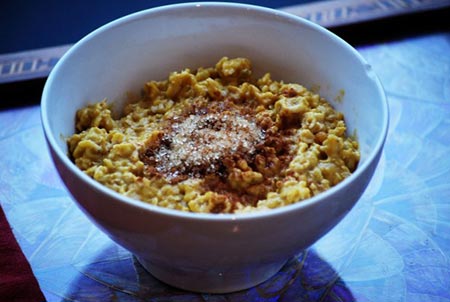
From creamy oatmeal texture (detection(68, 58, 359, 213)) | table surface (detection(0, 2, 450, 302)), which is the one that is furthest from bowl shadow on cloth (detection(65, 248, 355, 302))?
creamy oatmeal texture (detection(68, 58, 359, 213))

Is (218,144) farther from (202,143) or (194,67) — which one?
(194,67)

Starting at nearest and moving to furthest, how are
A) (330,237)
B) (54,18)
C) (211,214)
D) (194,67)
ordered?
1. (211,214)
2. (330,237)
3. (194,67)
4. (54,18)

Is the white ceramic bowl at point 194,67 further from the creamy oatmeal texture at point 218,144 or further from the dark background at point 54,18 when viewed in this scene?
the dark background at point 54,18

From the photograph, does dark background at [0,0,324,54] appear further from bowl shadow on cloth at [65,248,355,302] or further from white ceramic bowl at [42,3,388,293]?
bowl shadow on cloth at [65,248,355,302]

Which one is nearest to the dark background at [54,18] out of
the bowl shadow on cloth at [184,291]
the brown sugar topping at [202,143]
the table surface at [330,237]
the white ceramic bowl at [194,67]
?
the table surface at [330,237]

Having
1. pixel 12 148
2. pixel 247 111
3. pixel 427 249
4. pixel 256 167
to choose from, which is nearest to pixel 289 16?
pixel 247 111

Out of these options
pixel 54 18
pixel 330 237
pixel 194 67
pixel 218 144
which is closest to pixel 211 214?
pixel 218 144
